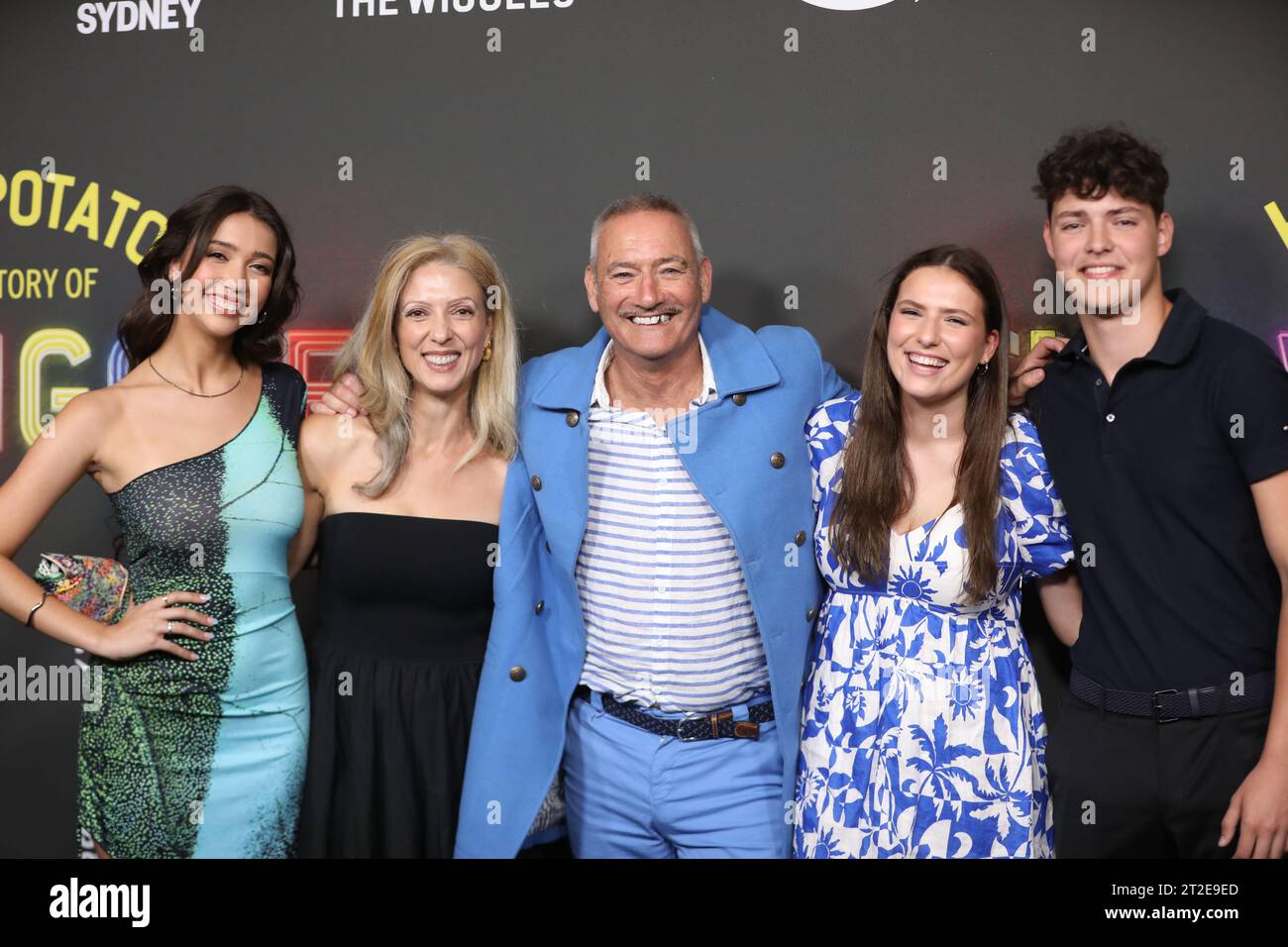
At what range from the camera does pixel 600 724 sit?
237 centimetres

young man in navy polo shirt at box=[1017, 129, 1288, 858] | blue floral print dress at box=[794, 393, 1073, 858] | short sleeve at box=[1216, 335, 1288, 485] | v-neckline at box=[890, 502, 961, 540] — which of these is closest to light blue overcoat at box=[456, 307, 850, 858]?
blue floral print dress at box=[794, 393, 1073, 858]

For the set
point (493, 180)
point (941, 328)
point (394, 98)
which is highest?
point (394, 98)

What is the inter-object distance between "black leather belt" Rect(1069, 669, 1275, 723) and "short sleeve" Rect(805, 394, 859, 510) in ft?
2.31

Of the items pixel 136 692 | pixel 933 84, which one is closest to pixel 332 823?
pixel 136 692

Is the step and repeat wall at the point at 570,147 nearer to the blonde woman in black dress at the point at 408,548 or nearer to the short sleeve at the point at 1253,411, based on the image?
the blonde woman in black dress at the point at 408,548

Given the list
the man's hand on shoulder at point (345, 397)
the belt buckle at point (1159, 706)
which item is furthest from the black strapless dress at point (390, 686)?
the belt buckle at point (1159, 706)

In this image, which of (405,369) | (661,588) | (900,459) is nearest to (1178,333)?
(900,459)

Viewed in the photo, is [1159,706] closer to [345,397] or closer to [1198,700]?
[1198,700]

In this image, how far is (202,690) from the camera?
7.56 feet

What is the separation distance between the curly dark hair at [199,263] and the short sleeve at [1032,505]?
1554 millimetres

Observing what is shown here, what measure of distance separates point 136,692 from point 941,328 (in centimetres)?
178

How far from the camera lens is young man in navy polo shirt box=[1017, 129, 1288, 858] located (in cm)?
206

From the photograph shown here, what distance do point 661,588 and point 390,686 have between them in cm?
59

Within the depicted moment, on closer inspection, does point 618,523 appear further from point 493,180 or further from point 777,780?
point 493,180
